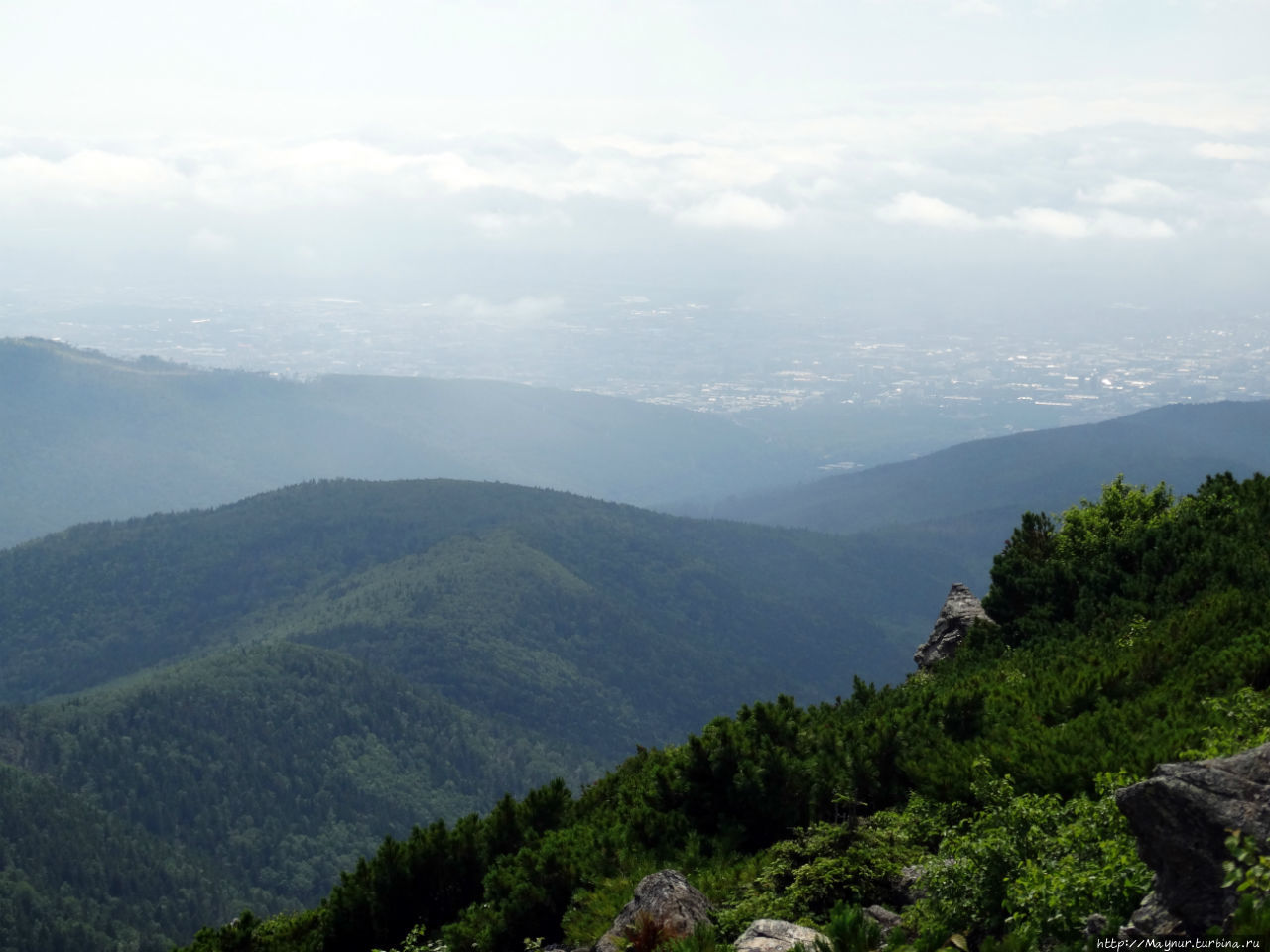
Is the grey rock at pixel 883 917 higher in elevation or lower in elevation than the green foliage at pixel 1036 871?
lower

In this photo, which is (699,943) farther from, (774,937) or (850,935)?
(850,935)

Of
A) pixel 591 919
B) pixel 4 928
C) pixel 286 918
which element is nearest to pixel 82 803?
pixel 4 928

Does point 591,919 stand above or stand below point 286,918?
above

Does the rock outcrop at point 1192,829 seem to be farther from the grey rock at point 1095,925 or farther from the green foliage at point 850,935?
the green foliage at point 850,935

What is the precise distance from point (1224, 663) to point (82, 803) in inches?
7429

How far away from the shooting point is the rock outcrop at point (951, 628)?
167ft

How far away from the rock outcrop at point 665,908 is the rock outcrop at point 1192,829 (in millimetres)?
8065

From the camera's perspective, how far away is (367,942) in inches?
1166

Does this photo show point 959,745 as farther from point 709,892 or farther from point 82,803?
point 82,803

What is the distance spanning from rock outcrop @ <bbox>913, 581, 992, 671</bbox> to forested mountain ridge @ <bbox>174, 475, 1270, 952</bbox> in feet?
33.5

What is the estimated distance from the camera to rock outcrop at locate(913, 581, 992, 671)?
167 ft

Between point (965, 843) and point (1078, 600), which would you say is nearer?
point (965, 843)

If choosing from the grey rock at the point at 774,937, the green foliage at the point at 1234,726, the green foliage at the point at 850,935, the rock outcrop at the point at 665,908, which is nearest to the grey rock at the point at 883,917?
the grey rock at the point at 774,937

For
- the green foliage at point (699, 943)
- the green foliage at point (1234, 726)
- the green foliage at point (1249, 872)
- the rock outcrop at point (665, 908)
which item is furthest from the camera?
the rock outcrop at point (665, 908)
